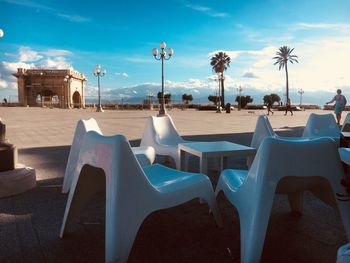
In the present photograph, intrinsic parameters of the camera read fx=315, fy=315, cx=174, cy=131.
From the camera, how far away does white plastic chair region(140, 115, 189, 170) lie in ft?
15.3

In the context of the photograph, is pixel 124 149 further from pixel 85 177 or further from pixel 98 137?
pixel 85 177

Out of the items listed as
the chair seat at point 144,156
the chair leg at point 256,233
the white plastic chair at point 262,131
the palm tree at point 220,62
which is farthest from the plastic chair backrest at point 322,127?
the palm tree at point 220,62

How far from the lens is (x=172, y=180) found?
9.09 feet

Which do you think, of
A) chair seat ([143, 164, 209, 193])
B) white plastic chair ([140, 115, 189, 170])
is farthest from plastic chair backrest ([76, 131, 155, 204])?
white plastic chair ([140, 115, 189, 170])

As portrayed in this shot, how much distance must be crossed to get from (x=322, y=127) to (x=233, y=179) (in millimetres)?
3560

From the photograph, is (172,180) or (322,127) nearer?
(172,180)

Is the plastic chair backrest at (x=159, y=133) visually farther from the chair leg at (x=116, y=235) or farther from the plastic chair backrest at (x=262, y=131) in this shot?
the chair leg at (x=116, y=235)

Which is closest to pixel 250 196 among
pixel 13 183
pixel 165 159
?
pixel 13 183

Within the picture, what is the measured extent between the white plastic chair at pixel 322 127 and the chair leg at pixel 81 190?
4.16 metres

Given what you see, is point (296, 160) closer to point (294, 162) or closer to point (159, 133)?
point (294, 162)

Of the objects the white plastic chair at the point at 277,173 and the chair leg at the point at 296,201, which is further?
the chair leg at the point at 296,201

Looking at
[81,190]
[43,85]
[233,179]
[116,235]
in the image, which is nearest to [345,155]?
[233,179]

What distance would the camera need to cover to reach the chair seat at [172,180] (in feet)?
8.30

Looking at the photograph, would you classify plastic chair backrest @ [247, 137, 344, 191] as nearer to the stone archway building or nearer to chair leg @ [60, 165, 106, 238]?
chair leg @ [60, 165, 106, 238]
